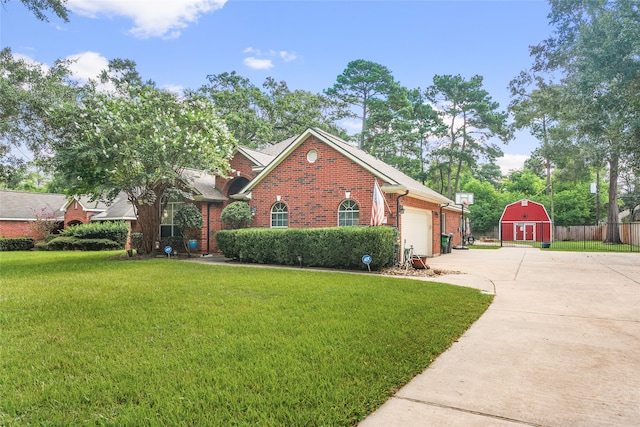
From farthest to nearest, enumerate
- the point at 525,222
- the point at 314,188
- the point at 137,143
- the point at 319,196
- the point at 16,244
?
the point at 525,222 → the point at 16,244 → the point at 314,188 → the point at 319,196 → the point at 137,143

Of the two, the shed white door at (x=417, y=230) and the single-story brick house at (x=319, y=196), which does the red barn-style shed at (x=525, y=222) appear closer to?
the shed white door at (x=417, y=230)

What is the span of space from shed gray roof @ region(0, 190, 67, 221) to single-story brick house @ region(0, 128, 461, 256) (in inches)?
746

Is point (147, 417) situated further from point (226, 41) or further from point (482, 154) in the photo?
point (482, 154)

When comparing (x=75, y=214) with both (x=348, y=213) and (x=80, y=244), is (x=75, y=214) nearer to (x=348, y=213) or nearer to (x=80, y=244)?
(x=80, y=244)

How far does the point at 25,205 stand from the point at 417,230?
103 ft

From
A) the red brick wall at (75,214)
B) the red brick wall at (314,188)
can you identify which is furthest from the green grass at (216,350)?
the red brick wall at (75,214)

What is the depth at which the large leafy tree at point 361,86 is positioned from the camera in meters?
34.4

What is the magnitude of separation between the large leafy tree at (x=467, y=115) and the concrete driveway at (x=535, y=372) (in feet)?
106

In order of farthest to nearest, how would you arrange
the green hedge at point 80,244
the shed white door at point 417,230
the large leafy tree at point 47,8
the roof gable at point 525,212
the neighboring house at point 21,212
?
1. the roof gable at point 525,212
2. the neighboring house at point 21,212
3. the green hedge at point 80,244
4. the shed white door at point 417,230
5. the large leafy tree at point 47,8

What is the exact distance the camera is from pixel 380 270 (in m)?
11.2

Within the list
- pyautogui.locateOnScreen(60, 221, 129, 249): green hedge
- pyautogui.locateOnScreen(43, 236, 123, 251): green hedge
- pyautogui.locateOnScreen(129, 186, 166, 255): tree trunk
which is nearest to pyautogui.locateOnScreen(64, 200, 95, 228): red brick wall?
pyautogui.locateOnScreen(60, 221, 129, 249): green hedge

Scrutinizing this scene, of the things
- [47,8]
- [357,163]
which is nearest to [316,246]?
[357,163]

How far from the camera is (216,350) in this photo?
4008 millimetres

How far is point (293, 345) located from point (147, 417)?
1.76 m
